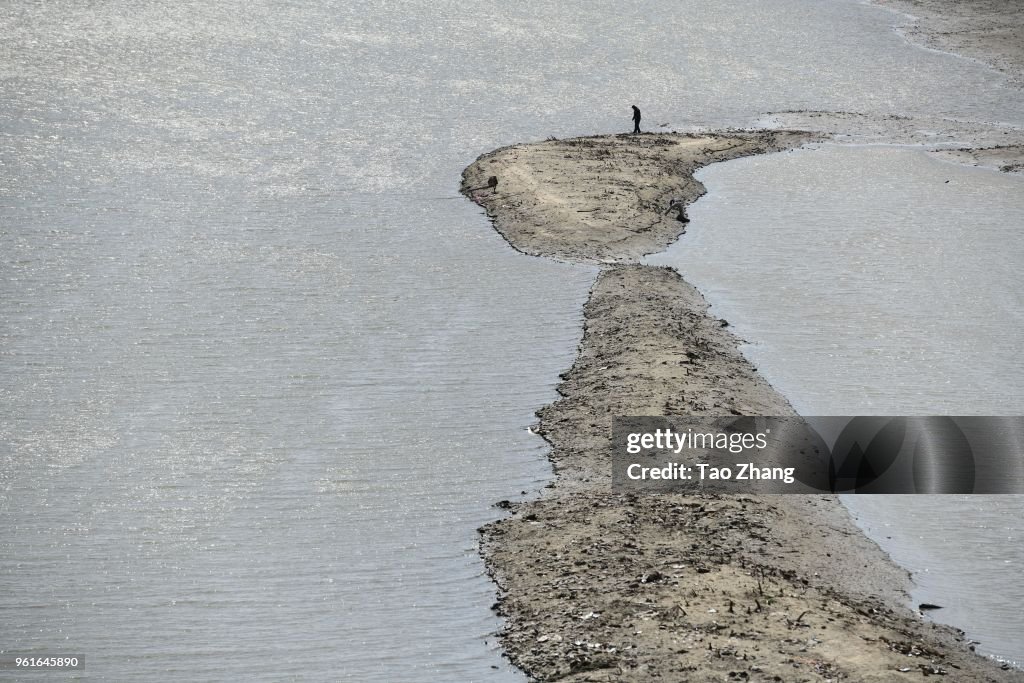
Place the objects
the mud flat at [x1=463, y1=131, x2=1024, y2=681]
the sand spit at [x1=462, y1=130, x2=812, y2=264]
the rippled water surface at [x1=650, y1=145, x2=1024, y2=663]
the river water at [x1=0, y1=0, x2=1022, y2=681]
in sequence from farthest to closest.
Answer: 1. the sand spit at [x1=462, y1=130, x2=812, y2=264]
2. the rippled water surface at [x1=650, y1=145, x2=1024, y2=663]
3. the river water at [x1=0, y1=0, x2=1022, y2=681]
4. the mud flat at [x1=463, y1=131, x2=1024, y2=681]

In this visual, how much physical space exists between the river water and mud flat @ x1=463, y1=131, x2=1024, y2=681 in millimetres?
968

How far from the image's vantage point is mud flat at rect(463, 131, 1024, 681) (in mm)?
17219

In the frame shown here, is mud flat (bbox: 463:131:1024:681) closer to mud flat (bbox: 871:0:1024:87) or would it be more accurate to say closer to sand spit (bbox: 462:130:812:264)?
sand spit (bbox: 462:130:812:264)

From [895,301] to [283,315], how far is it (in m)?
17.7

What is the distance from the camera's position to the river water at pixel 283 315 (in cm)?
2000

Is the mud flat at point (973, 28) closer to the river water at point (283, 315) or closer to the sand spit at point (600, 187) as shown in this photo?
the river water at point (283, 315)

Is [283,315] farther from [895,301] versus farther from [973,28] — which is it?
[973,28]

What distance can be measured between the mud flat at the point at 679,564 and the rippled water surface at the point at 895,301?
1.08 meters

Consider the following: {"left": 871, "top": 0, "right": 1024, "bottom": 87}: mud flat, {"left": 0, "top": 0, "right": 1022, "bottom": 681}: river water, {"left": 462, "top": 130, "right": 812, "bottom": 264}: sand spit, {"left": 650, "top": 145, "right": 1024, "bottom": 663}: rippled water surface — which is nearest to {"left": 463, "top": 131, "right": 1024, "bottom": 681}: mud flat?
{"left": 0, "top": 0, "right": 1022, "bottom": 681}: river water

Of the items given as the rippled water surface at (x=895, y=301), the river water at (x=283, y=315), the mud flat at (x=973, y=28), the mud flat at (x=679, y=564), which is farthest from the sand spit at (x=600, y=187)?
the mud flat at (x=973, y=28)

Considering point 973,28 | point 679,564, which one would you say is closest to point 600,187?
point 679,564

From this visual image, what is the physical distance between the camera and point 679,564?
65.0ft

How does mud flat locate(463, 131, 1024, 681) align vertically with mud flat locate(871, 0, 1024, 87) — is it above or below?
below

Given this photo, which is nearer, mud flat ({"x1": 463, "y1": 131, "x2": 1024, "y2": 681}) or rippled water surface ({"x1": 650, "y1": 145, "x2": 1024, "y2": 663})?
mud flat ({"x1": 463, "y1": 131, "x2": 1024, "y2": 681})
